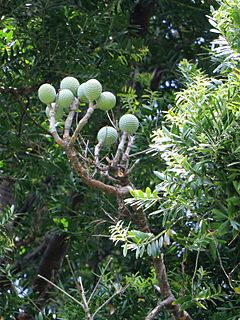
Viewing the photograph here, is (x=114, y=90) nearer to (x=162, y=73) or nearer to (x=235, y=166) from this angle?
(x=162, y=73)

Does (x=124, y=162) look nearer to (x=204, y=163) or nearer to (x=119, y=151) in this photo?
(x=119, y=151)

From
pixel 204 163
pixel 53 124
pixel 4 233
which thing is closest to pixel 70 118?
pixel 53 124

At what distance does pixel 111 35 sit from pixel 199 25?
49 cm

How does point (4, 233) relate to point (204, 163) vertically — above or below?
below

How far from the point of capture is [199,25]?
2.81 m

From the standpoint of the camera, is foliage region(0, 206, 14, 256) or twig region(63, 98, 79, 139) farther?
foliage region(0, 206, 14, 256)

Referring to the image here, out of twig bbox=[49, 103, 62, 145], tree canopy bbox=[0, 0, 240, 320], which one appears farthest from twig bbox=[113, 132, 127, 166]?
twig bbox=[49, 103, 62, 145]

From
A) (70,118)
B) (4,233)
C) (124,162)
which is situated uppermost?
(70,118)

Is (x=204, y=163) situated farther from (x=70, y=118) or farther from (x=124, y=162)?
(x=70, y=118)

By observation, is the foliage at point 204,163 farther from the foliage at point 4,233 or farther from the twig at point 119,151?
the foliage at point 4,233

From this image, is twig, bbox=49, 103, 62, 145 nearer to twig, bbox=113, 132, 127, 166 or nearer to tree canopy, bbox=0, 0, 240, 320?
tree canopy, bbox=0, 0, 240, 320

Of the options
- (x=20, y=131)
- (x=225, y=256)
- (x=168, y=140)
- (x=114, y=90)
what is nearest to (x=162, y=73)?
(x=114, y=90)

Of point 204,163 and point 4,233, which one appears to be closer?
point 204,163

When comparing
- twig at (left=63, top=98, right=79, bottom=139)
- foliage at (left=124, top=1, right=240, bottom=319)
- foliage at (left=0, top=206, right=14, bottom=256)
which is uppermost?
twig at (left=63, top=98, right=79, bottom=139)
